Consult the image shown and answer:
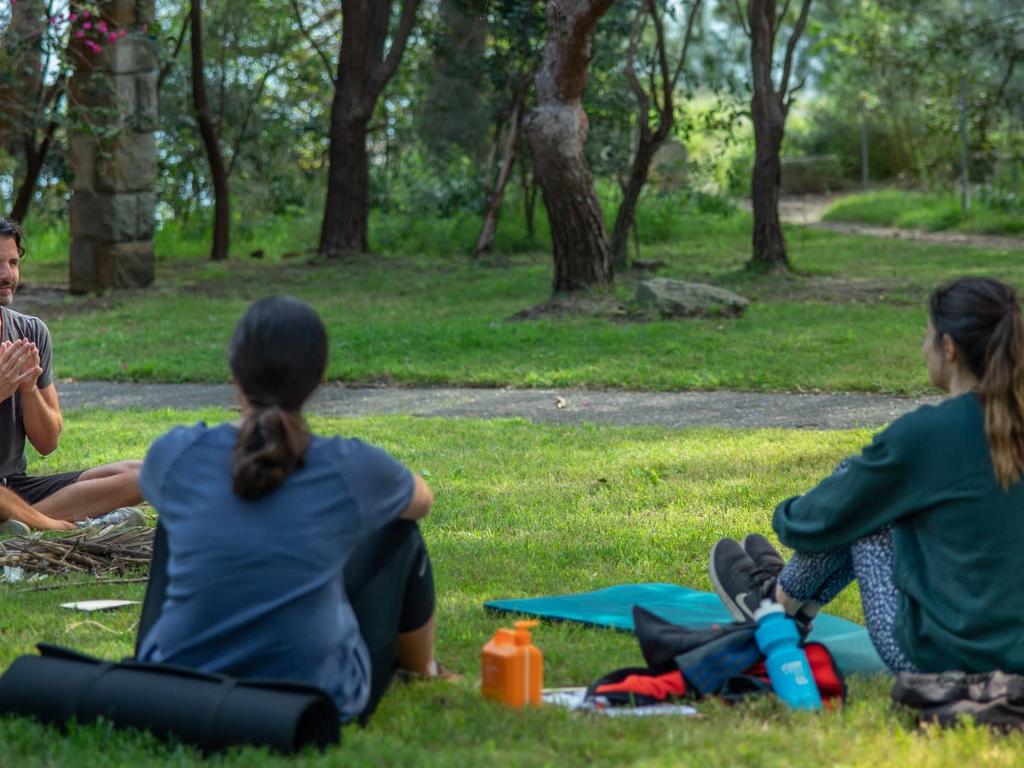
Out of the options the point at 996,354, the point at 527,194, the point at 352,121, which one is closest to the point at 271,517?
the point at 996,354

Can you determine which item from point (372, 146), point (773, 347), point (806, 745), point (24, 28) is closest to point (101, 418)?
point (773, 347)

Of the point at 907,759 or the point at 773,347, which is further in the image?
the point at 773,347

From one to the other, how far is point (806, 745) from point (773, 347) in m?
8.00

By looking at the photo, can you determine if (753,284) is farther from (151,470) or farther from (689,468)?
(151,470)

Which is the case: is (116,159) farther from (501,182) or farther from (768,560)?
(768,560)

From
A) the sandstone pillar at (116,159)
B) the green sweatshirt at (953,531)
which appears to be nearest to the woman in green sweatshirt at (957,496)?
the green sweatshirt at (953,531)

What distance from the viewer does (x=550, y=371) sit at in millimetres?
10898

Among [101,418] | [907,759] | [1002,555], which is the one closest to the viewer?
[907,759]

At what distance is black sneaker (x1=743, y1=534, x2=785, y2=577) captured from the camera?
15.1 ft

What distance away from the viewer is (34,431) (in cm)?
604

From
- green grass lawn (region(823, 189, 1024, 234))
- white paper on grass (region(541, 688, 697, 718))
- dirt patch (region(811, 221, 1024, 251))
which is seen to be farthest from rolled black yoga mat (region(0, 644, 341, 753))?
green grass lawn (region(823, 189, 1024, 234))

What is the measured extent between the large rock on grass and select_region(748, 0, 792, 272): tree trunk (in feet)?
10.3

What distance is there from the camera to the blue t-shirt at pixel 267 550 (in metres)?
3.39

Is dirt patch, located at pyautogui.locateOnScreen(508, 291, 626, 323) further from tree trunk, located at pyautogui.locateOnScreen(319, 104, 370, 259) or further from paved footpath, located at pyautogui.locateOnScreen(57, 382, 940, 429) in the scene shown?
tree trunk, located at pyautogui.locateOnScreen(319, 104, 370, 259)
